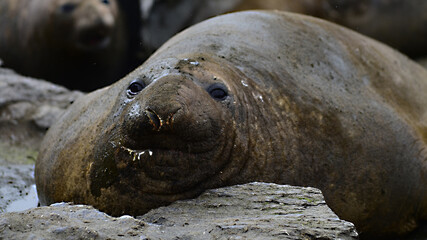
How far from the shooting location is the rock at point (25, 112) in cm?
537

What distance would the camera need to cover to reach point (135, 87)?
347cm

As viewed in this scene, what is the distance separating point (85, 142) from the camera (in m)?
3.72

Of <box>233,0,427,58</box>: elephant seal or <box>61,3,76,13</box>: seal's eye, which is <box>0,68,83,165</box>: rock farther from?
<box>233,0,427,58</box>: elephant seal

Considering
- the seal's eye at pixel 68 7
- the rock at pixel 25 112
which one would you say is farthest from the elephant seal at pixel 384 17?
the rock at pixel 25 112

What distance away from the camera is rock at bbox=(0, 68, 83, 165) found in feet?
17.6

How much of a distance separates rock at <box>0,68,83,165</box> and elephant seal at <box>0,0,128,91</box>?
2.41 m

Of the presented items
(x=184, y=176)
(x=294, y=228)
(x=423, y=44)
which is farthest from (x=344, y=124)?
(x=423, y=44)

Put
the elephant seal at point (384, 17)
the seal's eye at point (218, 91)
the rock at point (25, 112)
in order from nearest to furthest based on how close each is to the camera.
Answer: the seal's eye at point (218, 91) → the rock at point (25, 112) → the elephant seal at point (384, 17)

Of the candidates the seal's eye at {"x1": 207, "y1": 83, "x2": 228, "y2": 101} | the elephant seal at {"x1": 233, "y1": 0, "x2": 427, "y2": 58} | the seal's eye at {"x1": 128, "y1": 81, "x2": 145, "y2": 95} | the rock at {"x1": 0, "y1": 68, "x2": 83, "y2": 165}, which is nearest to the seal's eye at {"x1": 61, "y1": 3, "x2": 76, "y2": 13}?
the rock at {"x1": 0, "y1": 68, "x2": 83, "y2": 165}

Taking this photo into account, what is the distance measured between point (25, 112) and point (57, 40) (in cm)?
319

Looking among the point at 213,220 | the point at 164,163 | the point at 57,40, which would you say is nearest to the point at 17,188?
the point at 164,163

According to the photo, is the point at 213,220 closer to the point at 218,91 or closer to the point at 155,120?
the point at 155,120

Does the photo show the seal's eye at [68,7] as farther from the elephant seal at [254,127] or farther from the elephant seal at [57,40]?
the elephant seal at [254,127]

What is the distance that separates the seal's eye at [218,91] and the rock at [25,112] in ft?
7.00
